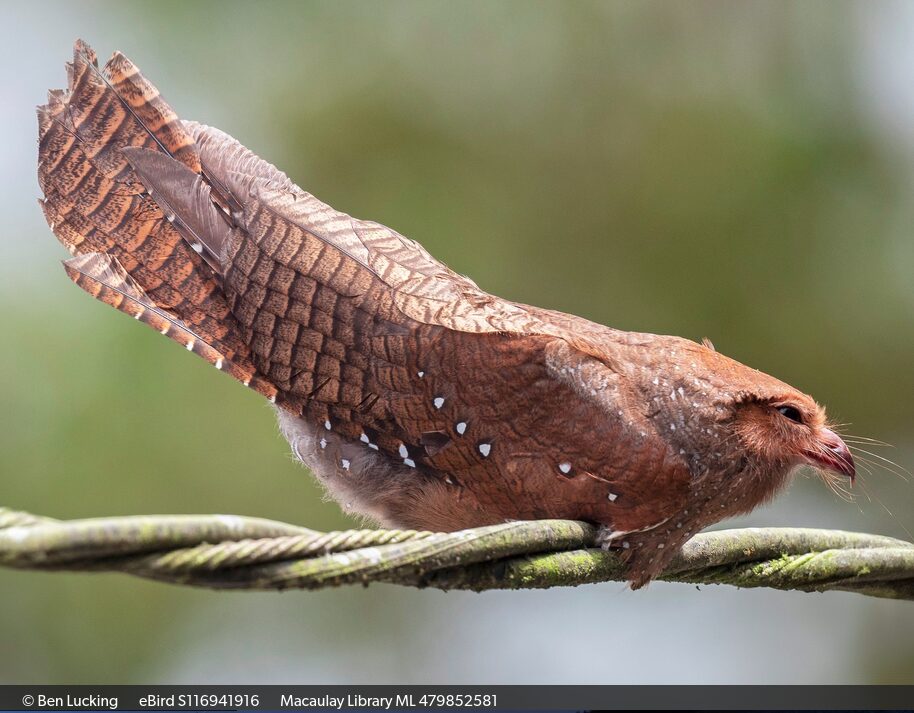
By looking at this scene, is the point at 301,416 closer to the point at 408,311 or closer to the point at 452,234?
the point at 408,311

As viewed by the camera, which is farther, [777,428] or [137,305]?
[137,305]

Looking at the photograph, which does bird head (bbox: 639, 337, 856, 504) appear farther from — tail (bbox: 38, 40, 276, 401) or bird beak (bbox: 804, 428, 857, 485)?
tail (bbox: 38, 40, 276, 401)

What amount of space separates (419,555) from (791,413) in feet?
3.19

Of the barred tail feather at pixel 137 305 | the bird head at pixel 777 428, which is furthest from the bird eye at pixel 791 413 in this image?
the barred tail feather at pixel 137 305

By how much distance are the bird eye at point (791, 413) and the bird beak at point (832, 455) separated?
6 centimetres

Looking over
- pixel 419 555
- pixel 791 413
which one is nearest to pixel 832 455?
pixel 791 413

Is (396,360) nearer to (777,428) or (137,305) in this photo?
(137,305)

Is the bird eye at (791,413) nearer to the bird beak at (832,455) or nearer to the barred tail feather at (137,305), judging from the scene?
the bird beak at (832,455)

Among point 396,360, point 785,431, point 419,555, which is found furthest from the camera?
point 396,360

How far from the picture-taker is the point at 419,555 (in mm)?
1418

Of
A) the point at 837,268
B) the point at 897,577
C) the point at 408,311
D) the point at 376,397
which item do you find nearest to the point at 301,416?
the point at 376,397

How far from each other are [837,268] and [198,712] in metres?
4.17

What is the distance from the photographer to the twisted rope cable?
110 centimetres

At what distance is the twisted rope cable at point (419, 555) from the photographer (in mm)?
1096
